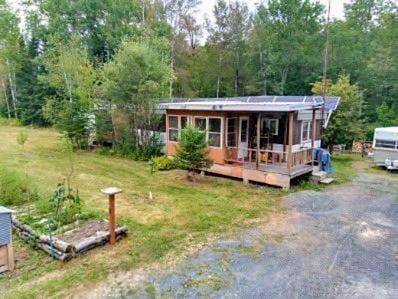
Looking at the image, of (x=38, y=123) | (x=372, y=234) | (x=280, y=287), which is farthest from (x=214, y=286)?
(x=38, y=123)

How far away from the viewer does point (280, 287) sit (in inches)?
186

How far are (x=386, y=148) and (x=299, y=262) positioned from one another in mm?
10517

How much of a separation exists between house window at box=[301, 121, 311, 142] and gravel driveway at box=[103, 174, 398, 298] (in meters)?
5.24

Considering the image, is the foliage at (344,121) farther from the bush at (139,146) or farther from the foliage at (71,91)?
the foliage at (71,91)

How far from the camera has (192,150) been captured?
407 inches

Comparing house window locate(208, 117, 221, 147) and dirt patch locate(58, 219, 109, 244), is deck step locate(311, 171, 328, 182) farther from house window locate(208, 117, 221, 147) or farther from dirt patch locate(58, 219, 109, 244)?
dirt patch locate(58, 219, 109, 244)

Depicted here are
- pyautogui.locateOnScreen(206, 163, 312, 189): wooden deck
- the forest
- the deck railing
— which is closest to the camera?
pyautogui.locateOnScreen(206, 163, 312, 189): wooden deck

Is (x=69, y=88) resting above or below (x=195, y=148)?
above

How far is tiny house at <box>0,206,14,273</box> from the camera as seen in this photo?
201 inches

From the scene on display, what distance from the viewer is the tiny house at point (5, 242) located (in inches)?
201

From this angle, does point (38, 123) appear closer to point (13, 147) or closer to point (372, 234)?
point (13, 147)

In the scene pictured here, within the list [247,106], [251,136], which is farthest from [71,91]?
[247,106]

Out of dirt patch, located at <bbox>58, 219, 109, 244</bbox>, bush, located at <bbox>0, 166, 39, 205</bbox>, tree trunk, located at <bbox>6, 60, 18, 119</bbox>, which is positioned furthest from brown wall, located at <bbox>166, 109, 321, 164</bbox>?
tree trunk, located at <bbox>6, 60, 18, 119</bbox>

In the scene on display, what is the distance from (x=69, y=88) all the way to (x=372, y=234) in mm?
17700
